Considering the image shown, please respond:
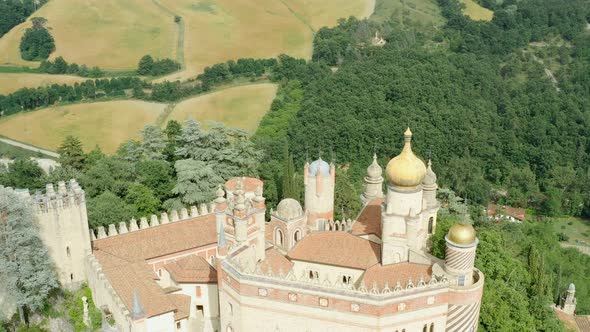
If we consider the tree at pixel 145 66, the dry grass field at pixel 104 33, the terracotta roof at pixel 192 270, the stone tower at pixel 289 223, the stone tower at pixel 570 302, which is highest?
the dry grass field at pixel 104 33

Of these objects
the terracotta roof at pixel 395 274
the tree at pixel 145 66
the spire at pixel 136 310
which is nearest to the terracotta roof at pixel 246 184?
the spire at pixel 136 310

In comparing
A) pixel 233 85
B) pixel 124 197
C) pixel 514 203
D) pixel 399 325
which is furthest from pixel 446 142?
pixel 399 325

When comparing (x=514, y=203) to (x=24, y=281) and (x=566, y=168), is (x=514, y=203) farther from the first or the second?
(x=24, y=281)

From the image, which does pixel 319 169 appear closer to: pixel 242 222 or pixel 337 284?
pixel 242 222

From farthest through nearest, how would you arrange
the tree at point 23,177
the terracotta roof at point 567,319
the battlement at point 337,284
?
1. the tree at point 23,177
2. the terracotta roof at point 567,319
3. the battlement at point 337,284

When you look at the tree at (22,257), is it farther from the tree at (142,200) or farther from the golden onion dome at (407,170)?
the golden onion dome at (407,170)

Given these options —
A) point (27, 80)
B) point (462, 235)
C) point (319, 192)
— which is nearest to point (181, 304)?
point (319, 192)
